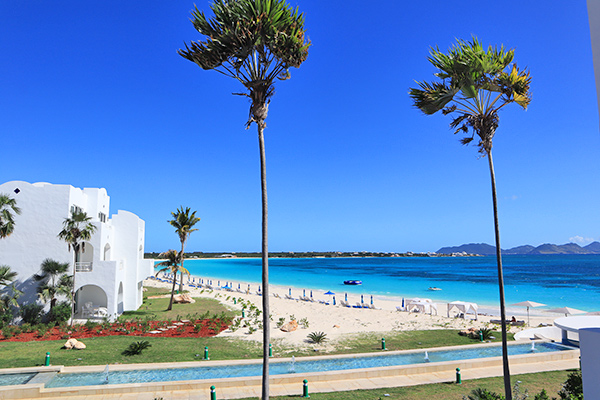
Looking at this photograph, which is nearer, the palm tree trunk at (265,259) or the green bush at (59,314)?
the palm tree trunk at (265,259)

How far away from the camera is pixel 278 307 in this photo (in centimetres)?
3634

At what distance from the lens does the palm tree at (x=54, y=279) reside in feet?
78.9

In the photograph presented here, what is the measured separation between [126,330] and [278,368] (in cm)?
1191

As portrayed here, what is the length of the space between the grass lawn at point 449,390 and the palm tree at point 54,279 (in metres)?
18.6

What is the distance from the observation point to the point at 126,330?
898 inches

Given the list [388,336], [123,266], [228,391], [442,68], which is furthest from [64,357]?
[442,68]

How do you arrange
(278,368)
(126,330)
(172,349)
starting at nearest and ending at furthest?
(278,368) → (172,349) → (126,330)

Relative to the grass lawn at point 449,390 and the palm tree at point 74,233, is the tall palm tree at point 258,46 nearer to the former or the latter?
the grass lawn at point 449,390

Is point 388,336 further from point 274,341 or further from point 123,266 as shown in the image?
point 123,266

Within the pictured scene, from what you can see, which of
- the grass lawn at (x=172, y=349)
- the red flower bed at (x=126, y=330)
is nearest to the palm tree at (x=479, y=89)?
the grass lawn at (x=172, y=349)

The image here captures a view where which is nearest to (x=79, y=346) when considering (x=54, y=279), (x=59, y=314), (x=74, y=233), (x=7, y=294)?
(x=59, y=314)

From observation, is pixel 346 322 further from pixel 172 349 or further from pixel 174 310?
pixel 174 310

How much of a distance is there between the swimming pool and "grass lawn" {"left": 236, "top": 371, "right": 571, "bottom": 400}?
261 centimetres

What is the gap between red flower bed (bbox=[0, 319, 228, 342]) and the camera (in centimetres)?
2108
